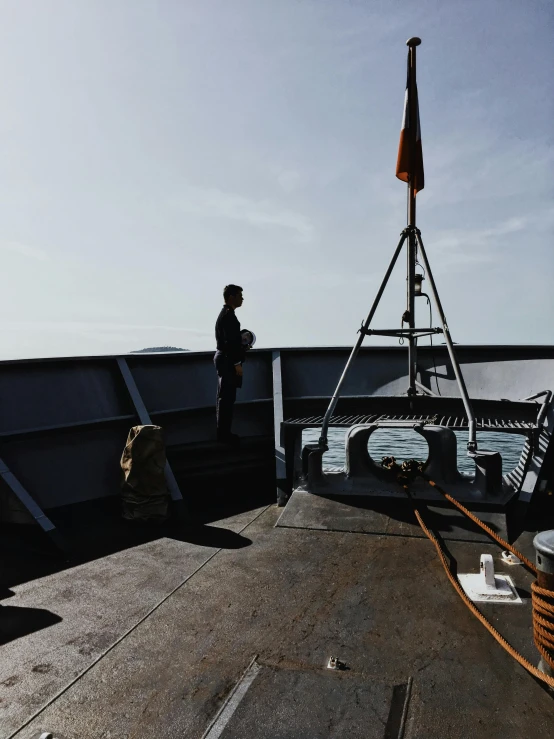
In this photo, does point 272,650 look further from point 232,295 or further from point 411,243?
point 411,243

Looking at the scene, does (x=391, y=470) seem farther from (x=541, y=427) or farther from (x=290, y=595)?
(x=290, y=595)

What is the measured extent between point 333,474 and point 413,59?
4.86m

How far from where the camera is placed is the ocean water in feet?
57.6

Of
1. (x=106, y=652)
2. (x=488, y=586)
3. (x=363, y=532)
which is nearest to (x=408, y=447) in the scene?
(x=363, y=532)

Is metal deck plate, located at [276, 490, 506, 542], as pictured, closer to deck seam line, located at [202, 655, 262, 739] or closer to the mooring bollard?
the mooring bollard

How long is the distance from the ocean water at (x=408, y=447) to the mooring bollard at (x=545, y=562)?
13654 mm

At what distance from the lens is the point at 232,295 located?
20.4 ft

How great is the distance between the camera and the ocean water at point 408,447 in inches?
691

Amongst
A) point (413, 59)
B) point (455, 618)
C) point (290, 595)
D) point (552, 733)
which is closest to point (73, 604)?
point (290, 595)

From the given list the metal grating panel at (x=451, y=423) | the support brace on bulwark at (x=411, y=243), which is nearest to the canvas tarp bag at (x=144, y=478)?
the metal grating panel at (x=451, y=423)

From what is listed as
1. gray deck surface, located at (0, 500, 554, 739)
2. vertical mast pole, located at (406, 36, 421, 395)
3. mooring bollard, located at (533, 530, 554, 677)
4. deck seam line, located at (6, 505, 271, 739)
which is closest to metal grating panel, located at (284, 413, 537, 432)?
vertical mast pole, located at (406, 36, 421, 395)

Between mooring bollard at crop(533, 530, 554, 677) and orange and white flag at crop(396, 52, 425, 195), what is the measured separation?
15.6 feet

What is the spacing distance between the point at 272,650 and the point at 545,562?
4.75 ft

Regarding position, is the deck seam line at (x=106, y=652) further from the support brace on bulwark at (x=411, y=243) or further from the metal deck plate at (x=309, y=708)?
the support brace on bulwark at (x=411, y=243)
